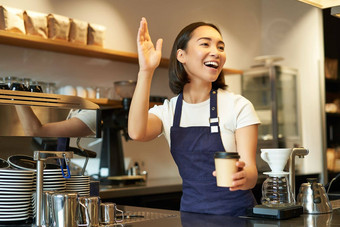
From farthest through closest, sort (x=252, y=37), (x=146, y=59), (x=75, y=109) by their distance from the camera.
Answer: (x=252, y=37), (x=75, y=109), (x=146, y=59)

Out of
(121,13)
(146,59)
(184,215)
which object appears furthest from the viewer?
(121,13)

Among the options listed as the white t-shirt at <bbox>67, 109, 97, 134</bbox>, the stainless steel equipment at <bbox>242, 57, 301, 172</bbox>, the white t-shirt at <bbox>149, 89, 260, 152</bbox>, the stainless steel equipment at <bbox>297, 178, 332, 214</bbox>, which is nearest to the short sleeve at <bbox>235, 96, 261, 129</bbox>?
the white t-shirt at <bbox>149, 89, 260, 152</bbox>

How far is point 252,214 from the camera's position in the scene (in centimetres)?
191

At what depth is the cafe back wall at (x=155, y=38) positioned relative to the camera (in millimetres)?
3838

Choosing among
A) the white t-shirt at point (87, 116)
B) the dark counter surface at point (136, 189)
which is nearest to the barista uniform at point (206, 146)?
the white t-shirt at point (87, 116)

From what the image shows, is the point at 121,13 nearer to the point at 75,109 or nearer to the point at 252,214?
the point at 75,109

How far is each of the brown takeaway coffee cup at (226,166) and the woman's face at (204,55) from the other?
1.89ft

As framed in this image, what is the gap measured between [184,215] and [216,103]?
49cm

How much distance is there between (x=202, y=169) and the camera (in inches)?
82.5

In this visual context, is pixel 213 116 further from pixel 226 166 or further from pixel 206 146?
pixel 226 166

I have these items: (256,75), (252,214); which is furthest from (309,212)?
(256,75)

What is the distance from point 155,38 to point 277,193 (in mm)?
2907

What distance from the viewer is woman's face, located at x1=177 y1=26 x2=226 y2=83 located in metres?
2.07

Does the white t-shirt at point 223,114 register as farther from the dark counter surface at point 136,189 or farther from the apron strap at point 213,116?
the dark counter surface at point 136,189
